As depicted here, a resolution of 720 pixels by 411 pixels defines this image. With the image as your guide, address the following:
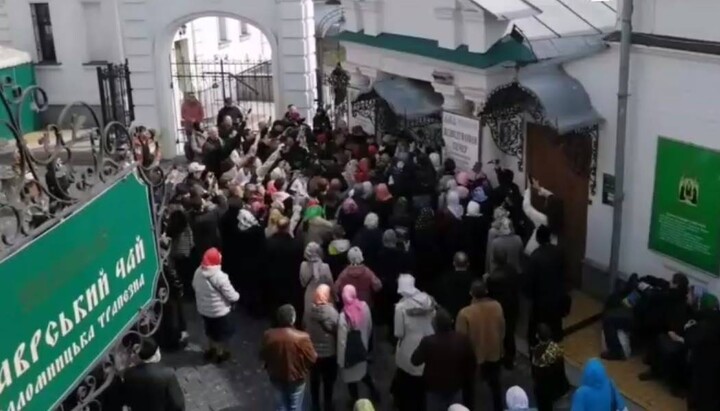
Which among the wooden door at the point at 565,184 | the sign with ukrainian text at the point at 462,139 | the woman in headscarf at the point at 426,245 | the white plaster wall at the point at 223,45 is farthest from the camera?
the white plaster wall at the point at 223,45

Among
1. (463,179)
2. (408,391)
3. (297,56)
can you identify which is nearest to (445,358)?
(408,391)

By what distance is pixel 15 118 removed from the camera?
2877 mm

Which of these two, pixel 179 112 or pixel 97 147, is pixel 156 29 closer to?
pixel 179 112

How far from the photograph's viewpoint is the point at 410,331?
765 cm

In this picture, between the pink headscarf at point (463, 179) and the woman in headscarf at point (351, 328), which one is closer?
the woman in headscarf at point (351, 328)

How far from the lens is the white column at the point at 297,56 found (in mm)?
16734

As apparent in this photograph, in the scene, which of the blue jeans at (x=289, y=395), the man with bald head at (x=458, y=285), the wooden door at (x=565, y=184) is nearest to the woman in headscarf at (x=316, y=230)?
the man with bald head at (x=458, y=285)

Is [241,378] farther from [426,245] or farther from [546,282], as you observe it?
[546,282]

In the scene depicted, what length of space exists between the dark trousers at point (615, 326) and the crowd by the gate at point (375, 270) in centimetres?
6

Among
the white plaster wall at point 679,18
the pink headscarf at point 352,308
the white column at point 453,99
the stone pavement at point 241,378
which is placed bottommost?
the stone pavement at point 241,378

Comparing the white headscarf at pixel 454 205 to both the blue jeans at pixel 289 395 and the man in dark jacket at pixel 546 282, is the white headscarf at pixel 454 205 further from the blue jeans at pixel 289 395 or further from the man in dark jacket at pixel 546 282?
the blue jeans at pixel 289 395

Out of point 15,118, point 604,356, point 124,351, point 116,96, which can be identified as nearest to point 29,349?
point 15,118

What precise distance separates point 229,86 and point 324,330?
1561cm

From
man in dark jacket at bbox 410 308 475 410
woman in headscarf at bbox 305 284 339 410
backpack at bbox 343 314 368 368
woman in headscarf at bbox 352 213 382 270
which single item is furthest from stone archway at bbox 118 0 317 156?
man in dark jacket at bbox 410 308 475 410
